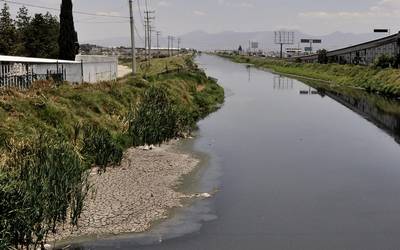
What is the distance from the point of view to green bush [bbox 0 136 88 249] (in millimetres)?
13352

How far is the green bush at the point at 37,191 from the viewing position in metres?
13.4

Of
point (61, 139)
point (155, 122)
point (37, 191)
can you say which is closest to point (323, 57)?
point (155, 122)

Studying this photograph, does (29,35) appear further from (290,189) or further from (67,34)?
(290,189)

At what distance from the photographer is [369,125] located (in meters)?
43.8

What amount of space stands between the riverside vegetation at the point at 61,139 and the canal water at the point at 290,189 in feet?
5.86

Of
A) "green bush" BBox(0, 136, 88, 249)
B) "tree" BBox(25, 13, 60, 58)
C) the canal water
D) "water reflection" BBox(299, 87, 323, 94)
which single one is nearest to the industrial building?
"water reflection" BBox(299, 87, 323, 94)

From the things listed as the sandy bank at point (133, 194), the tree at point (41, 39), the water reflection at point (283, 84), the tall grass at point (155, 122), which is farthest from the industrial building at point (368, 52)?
the sandy bank at point (133, 194)

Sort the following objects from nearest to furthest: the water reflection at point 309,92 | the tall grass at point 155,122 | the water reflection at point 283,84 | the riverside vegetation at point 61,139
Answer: the riverside vegetation at point 61,139, the tall grass at point 155,122, the water reflection at point 309,92, the water reflection at point 283,84

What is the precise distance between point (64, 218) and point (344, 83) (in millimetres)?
75728

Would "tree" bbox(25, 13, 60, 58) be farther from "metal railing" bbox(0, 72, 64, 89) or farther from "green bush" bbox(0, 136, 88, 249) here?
"green bush" bbox(0, 136, 88, 249)

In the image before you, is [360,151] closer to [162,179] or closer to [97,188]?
[162,179]

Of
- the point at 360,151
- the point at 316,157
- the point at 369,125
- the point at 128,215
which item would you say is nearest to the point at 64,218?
the point at 128,215

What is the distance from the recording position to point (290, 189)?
22328 millimetres

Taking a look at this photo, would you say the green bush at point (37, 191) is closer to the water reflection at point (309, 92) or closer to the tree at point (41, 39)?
the tree at point (41, 39)
